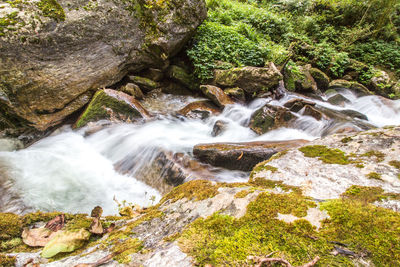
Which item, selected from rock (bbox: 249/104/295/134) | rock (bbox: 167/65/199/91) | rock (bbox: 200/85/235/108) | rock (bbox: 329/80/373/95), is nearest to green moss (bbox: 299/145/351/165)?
rock (bbox: 249/104/295/134)

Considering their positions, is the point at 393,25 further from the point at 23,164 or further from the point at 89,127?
the point at 23,164

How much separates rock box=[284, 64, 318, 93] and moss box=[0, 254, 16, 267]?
1030cm

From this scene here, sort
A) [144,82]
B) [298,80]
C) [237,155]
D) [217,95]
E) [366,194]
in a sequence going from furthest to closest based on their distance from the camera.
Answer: [298,80] < [144,82] < [217,95] < [237,155] < [366,194]

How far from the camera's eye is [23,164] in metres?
4.77

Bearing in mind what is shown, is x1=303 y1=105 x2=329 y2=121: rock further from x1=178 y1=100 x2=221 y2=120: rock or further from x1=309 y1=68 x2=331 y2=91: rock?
x1=309 y1=68 x2=331 y2=91: rock

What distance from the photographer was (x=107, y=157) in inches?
214

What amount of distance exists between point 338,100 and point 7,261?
457 inches

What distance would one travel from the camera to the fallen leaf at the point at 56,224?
1.86 metres

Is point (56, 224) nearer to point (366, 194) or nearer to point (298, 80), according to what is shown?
point (366, 194)

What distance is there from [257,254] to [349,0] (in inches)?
753

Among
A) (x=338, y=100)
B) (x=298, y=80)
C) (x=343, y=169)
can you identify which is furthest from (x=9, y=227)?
(x=338, y=100)

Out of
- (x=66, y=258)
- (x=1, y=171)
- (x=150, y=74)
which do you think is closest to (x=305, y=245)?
(x=66, y=258)

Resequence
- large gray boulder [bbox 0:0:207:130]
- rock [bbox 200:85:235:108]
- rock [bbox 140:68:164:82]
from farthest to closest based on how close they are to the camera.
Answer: rock [bbox 140:68:164:82]
rock [bbox 200:85:235:108]
large gray boulder [bbox 0:0:207:130]

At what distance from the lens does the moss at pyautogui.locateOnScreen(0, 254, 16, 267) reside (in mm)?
1423
